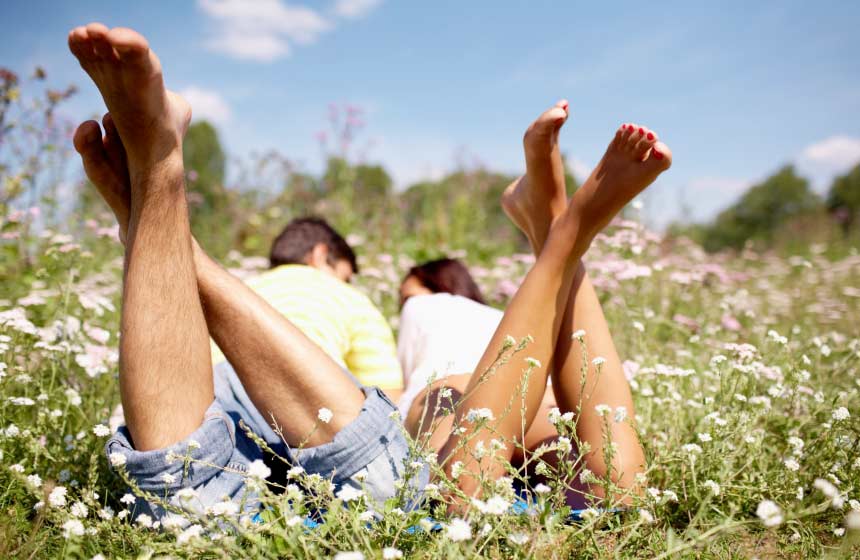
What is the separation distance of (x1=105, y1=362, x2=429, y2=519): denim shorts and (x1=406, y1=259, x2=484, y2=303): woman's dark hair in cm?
117

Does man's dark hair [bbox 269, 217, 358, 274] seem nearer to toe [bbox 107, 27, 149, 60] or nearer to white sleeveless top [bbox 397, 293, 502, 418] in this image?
white sleeveless top [bbox 397, 293, 502, 418]

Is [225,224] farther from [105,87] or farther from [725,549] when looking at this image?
[725,549]

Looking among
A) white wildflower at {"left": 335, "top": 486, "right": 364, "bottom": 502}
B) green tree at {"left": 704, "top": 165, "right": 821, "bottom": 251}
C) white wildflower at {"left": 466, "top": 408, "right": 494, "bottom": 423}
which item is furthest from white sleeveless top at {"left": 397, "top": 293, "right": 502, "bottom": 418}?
green tree at {"left": 704, "top": 165, "right": 821, "bottom": 251}

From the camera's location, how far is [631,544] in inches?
51.3

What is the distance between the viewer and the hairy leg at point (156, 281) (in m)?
1.30

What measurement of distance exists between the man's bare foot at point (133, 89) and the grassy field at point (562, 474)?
741 mm

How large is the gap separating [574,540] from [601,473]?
0.42m

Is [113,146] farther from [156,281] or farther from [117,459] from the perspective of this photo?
[117,459]

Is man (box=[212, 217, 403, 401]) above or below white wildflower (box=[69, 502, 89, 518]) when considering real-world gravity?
above

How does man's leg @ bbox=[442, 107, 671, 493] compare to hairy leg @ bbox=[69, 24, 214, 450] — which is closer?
hairy leg @ bbox=[69, 24, 214, 450]

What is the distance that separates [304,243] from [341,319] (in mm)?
656

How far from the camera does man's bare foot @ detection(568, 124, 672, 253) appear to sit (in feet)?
5.22

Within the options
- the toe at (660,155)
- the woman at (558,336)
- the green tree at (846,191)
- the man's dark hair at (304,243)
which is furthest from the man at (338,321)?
the green tree at (846,191)

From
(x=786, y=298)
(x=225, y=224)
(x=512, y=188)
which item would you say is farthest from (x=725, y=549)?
(x=225, y=224)
